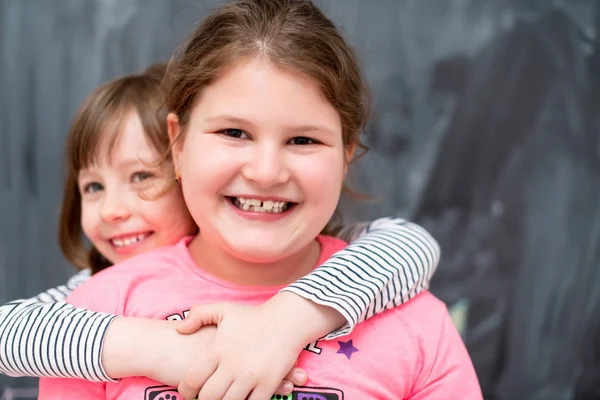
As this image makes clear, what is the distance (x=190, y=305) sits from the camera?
120cm

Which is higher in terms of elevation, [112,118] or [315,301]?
[112,118]

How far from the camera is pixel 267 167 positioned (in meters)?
1.10

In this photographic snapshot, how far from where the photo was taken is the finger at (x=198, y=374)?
103 cm

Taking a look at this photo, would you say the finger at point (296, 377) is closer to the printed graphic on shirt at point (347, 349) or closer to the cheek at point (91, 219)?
the printed graphic on shirt at point (347, 349)

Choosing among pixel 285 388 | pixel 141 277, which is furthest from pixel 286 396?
pixel 141 277

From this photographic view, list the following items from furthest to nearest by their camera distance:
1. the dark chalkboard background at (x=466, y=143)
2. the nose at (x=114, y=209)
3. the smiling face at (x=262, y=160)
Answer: the dark chalkboard background at (x=466, y=143)
the nose at (x=114, y=209)
the smiling face at (x=262, y=160)

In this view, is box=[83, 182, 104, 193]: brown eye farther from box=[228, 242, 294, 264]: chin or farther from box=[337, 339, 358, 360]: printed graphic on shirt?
box=[337, 339, 358, 360]: printed graphic on shirt

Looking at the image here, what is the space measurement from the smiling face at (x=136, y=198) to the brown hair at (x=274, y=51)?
0.64 feet

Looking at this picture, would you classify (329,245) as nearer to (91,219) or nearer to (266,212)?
(266,212)

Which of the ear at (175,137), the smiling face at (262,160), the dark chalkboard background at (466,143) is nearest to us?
the smiling face at (262,160)

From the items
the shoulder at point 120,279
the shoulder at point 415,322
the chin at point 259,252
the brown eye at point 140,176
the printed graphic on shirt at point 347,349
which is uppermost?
the brown eye at point 140,176

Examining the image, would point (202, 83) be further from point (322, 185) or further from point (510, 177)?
point (510, 177)

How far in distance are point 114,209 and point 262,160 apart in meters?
0.47

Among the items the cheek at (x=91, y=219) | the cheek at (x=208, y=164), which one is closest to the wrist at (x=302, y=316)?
the cheek at (x=208, y=164)
